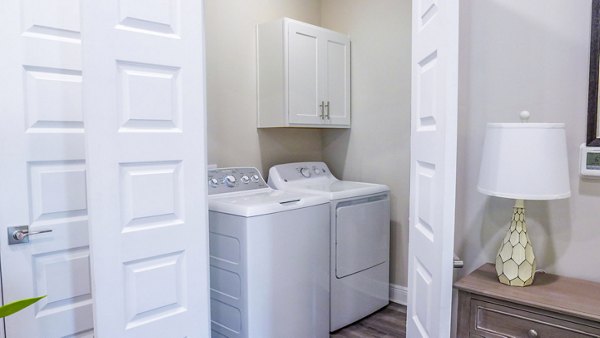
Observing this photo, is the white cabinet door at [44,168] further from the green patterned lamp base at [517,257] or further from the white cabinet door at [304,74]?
the green patterned lamp base at [517,257]

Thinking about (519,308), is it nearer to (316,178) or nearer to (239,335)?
(239,335)

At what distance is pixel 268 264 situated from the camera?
6.97 feet

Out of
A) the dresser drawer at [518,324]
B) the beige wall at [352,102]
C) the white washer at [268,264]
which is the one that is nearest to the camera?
the dresser drawer at [518,324]

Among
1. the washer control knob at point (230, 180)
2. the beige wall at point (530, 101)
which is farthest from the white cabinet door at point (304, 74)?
the beige wall at point (530, 101)

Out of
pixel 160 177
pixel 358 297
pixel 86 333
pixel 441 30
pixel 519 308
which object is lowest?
pixel 358 297

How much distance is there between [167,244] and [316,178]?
1.73 m

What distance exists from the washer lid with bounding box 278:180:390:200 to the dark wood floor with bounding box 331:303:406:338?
0.91m

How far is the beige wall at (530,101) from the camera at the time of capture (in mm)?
1677

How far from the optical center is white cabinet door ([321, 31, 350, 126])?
305 cm

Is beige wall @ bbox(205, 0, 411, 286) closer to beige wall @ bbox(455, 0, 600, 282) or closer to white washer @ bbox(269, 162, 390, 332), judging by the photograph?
white washer @ bbox(269, 162, 390, 332)

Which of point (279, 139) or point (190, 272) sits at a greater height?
point (279, 139)

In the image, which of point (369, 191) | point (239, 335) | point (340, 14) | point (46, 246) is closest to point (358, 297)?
point (369, 191)

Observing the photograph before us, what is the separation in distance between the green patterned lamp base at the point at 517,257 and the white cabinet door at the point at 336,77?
5.51 ft

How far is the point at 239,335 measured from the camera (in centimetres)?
212
